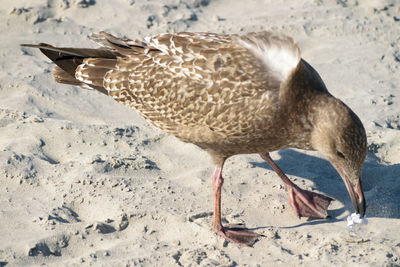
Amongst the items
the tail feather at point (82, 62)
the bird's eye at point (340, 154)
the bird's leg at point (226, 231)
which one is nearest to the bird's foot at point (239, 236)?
the bird's leg at point (226, 231)

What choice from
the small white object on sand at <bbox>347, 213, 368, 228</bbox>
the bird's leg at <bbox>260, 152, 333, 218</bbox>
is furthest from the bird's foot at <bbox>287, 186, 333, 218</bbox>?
the small white object on sand at <bbox>347, 213, 368, 228</bbox>

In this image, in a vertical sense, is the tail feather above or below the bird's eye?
above

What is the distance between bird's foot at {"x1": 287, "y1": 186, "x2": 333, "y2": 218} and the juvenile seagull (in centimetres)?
1

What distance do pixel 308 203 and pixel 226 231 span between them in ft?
3.05

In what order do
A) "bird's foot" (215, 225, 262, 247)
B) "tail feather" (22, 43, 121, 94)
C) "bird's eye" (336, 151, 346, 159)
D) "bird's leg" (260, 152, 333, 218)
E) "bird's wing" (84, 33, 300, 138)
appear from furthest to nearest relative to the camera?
1. "tail feather" (22, 43, 121, 94)
2. "bird's leg" (260, 152, 333, 218)
3. "bird's foot" (215, 225, 262, 247)
4. "bird's wing" (84, 33, 300, 138)
5. "bird's eye" (336, 151, 346, 159)

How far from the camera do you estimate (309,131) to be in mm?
5371

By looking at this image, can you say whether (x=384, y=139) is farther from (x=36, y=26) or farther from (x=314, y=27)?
(x=36, y=26)

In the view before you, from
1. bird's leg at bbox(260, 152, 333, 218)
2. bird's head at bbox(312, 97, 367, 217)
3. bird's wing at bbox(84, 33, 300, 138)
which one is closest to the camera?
bird's head at bbox(312, 97, 367, 217)

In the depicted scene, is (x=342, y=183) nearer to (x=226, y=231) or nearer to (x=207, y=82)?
(x=226, y=231)

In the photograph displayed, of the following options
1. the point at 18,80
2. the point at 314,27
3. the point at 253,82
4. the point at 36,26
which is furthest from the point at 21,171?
the point at 314,27

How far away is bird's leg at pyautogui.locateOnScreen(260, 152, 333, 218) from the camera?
592cm

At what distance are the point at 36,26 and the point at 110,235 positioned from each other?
4872 mm

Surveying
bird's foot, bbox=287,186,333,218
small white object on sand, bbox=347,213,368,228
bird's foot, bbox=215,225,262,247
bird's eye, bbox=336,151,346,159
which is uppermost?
bird's eye, bbox=336,151,346,159

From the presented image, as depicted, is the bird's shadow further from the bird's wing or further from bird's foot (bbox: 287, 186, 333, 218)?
the bird's wing
